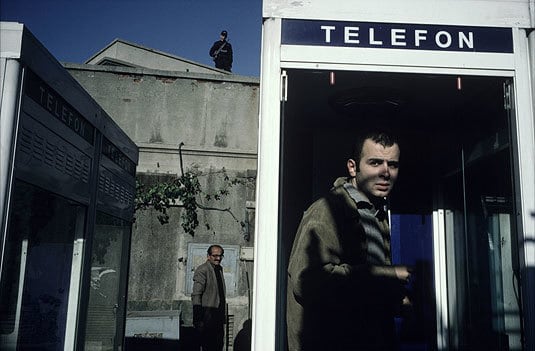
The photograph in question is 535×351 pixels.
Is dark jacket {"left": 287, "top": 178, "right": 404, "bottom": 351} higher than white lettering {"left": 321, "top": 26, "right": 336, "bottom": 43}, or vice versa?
white lettering {"left": 321, "top": 26, "right": 336, "bottom": 43}

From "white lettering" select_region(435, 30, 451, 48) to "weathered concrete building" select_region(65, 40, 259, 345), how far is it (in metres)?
6.54

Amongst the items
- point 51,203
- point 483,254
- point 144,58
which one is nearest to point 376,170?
point 483,254

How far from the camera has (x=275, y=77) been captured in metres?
1.99

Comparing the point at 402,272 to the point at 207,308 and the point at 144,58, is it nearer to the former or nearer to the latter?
the point at 207,308

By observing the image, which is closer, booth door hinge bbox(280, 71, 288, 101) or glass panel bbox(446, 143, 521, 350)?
booth door hinge bbox(280, 71, 288, 101)

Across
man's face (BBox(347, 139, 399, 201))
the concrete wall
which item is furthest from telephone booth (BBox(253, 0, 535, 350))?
the concrete wall

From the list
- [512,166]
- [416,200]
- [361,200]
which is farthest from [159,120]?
[512,166]

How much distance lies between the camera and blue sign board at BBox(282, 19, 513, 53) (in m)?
2.02

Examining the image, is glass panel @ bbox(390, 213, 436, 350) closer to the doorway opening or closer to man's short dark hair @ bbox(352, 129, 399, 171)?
the doorway opening

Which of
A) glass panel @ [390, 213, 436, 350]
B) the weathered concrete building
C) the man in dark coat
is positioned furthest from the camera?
the weathered concrete building

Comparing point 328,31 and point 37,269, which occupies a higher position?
point 328,31

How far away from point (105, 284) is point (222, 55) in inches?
327

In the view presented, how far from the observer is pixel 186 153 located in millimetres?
8906

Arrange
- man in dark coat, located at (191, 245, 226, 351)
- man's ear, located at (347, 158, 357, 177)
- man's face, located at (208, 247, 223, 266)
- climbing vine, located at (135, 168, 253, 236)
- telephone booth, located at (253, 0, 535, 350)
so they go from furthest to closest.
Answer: climbing vine, located at (135, 168, 253, 236), man's face, located at (208, 247, 223, 266), man in dark coat, located at (191, 245, 226, 351), man's ear, located at (347, 158, 357, 177), telephone booth, located at (253, 0, 535, 350)
